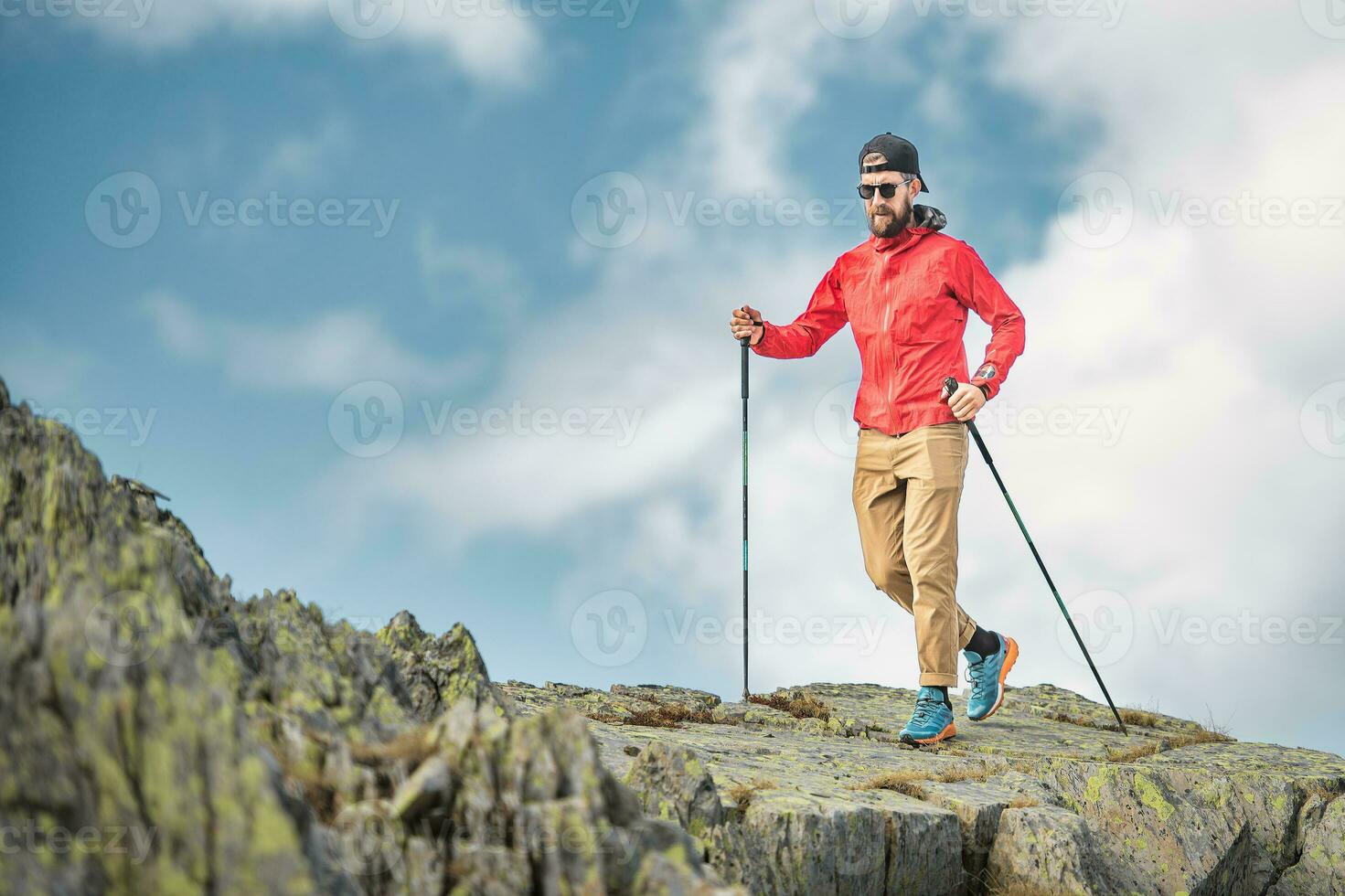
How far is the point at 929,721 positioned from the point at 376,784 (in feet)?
30.2

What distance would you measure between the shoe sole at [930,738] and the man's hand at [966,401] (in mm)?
3829

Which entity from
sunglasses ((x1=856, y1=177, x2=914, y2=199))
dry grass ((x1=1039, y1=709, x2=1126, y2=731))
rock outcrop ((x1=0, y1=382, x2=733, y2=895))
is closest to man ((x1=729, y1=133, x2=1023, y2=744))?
sunglasses ((x1=856, y1=177, x2=914, y2=199))

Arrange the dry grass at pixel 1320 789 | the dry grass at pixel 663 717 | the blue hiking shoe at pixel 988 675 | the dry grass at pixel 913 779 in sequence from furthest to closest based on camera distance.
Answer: the blue hiking shoe at pixel 988 675
the dry grass at pixel 663 717
the dry grass at pixel 1320 789
the dry grass at pixel 913 779

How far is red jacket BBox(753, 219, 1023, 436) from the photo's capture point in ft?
40.6

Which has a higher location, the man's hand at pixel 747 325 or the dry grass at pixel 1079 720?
the man's hand at pixel 747 325

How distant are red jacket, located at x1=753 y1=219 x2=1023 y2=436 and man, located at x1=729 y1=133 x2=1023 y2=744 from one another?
14 millimetres

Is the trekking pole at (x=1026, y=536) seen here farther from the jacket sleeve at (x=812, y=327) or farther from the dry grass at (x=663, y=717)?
the dry grass at (x=663, y=717)

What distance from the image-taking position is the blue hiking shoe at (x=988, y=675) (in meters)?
13.7

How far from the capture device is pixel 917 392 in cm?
1234

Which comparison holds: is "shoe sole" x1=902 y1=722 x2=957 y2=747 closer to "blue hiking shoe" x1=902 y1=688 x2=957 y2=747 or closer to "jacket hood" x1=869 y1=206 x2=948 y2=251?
"blue hiking shoe" x1=902 y1=688 x2=957 y2=747

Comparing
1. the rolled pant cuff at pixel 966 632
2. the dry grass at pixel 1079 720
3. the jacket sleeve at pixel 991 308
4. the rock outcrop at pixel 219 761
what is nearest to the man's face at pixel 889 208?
the jacket sleeve at pixel 991 308

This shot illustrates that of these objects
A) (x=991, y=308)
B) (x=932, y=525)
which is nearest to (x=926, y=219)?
(x=991, y=308)

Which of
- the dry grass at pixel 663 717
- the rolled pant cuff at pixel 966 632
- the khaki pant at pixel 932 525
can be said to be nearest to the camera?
the dry grass at pixel 663 717

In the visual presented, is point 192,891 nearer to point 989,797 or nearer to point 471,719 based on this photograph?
Result: point 471,719
